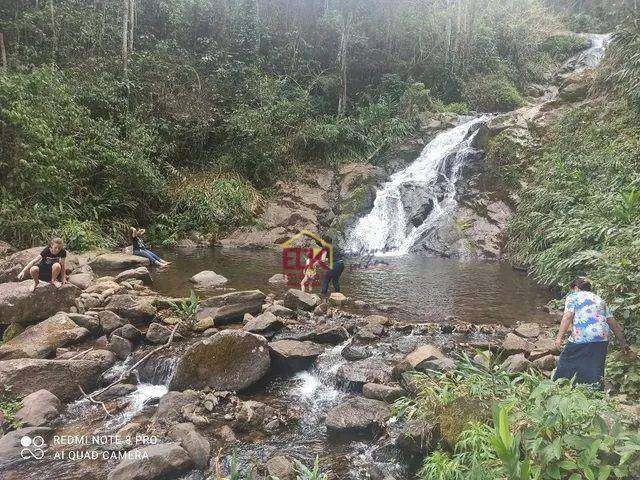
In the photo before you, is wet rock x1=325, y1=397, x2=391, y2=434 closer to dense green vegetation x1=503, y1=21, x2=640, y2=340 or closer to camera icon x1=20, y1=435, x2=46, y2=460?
camera icon x1=20, y1=435, x2=46, y2=460

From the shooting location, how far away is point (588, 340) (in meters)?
4.72

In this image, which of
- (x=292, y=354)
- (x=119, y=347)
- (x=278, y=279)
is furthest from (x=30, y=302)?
(x=278, y=279)

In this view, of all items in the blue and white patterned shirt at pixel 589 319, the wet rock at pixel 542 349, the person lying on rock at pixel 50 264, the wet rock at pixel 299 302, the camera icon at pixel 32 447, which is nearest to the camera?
the camera icon at pixel 32 447

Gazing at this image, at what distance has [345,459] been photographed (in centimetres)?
454

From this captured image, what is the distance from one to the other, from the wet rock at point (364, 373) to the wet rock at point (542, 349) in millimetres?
2062

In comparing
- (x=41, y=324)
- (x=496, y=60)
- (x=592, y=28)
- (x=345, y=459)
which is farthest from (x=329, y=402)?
(x=592, y=28)

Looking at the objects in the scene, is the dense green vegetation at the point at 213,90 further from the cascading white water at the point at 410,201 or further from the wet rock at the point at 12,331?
the wet rock at the point at 12,331

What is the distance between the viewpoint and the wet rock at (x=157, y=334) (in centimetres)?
724

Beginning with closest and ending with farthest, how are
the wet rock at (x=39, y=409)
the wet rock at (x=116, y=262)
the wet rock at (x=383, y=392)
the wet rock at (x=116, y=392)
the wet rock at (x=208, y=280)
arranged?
the wet rock at (x=39, y=409)
the wet rock at (x=383, y=392)
the wet rock at (x=116, y=392)
the wet rock at (x=208, y=280)
the wet rock at (x=116, y=262)

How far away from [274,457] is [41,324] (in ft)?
15.7

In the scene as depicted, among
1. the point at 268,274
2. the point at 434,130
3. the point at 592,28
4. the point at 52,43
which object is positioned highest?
the point at 592,28

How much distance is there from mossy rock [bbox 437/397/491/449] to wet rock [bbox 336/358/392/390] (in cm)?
187

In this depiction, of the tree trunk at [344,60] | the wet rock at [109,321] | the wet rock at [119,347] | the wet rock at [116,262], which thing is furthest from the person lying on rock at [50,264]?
the tree trunk at [344,60]

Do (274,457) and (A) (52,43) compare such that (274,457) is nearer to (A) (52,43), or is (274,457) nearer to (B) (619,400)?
(B) (619,400)
